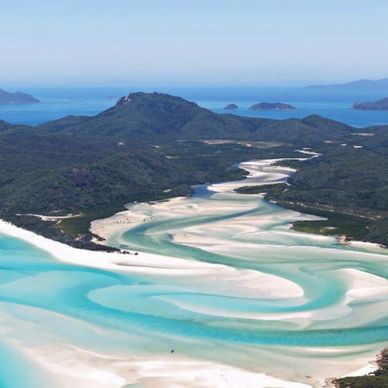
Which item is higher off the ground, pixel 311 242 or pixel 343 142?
pixel 343 142

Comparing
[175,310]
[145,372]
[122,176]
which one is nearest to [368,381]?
[145,372]

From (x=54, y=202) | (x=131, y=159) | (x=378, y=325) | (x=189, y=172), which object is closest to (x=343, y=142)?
(x=189, y=172)

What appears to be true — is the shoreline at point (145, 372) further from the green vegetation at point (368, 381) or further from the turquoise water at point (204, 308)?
the green vegetation at point (368, 381)

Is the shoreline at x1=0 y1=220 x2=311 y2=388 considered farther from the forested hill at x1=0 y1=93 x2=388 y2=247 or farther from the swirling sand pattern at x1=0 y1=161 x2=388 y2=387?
the forested hill at x1=0 y1=93 x2=388 y2=247

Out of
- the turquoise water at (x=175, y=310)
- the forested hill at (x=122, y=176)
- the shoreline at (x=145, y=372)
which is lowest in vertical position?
the shoreline at (x=145, y=372)

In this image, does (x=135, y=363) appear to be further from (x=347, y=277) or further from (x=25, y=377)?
(x=347, y=277)

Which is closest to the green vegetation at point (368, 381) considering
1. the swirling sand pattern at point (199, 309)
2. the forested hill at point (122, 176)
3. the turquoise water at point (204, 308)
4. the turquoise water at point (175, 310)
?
the swirling sand pattern at point (199, 309)

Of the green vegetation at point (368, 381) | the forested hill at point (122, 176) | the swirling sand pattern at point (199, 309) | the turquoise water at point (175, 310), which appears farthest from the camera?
the forested hill at point (122, 176)

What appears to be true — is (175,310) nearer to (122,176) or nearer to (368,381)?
(368,381)

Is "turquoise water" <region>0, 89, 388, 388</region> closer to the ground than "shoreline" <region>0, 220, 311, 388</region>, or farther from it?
farther from it

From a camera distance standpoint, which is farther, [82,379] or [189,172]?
[189,172]

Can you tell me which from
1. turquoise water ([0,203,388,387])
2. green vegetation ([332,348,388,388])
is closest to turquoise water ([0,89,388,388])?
turquoise water ([0,203,388,387])
